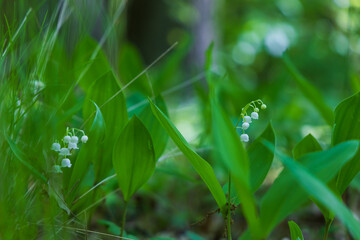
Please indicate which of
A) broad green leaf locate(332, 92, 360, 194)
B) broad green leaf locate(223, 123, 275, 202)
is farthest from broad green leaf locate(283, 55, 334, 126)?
broad green leaf locate(223, 123, 275, 202)

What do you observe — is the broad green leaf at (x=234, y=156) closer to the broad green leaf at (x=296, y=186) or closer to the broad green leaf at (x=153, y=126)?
the broad green leaf at (x=296, y=186)

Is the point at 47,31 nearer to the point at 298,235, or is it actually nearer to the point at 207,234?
the point at 298,235

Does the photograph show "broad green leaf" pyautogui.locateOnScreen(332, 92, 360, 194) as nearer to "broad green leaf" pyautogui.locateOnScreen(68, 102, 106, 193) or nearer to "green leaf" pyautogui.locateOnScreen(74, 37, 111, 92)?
"broad green leaf" pyautogui.locateOnScreen(68, 102, 106, 193)

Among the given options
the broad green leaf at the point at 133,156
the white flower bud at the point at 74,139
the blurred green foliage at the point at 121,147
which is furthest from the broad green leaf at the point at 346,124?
the white flower bud at the point at 74,139

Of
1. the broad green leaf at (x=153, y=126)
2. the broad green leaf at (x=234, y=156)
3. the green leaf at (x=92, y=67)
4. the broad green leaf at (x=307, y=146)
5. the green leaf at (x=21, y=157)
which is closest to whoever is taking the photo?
the broad green leaf at (x=234, y=156)

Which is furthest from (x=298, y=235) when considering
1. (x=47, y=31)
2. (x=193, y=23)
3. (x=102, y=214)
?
(x=193, y=23)

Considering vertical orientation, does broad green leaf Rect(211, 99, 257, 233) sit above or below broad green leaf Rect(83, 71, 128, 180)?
above
